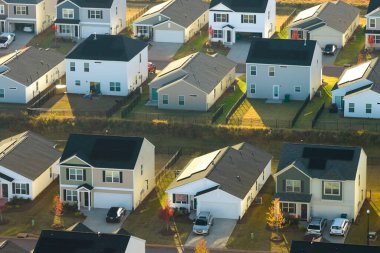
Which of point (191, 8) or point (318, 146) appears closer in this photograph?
point (318, 146)

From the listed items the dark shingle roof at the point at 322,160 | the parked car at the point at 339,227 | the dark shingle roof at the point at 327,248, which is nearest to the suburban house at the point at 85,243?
the dark shingle roof at the point at 327,248

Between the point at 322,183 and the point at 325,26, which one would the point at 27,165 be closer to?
the point at 322,183

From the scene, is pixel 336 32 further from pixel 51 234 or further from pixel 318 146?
pixel 51 234

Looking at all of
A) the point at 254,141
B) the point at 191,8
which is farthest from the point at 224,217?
the point at 191,8

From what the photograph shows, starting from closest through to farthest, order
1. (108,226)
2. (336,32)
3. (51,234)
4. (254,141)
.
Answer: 1. (51,234)
2. (108,226)
3. (254,141)
4. (336,32)

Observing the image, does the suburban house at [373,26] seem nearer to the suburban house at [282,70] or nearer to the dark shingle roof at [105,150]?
the suburban house at [282,70]

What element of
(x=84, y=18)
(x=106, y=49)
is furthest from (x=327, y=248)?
(x=84, y=18)
